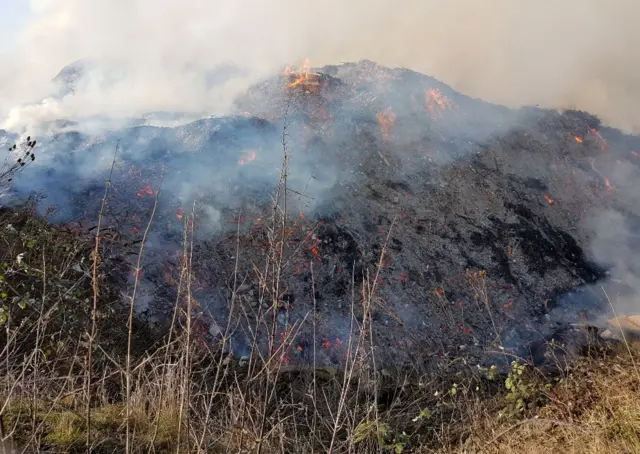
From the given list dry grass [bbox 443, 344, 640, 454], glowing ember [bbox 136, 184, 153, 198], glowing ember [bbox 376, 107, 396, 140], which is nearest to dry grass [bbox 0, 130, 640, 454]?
dry grass [bbox 443, 344, 640, 454]

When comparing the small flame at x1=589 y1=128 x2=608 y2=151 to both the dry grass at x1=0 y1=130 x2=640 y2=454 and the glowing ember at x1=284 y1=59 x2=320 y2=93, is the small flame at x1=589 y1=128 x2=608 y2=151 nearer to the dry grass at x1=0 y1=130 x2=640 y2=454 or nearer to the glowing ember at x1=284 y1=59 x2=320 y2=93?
the glowing ember at x1=284 y1=59 x2=320 y2=93

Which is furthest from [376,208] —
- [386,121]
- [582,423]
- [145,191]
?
[582,423]

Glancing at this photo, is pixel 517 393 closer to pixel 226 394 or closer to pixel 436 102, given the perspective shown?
pixel 226 394

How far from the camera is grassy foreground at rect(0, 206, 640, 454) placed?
2170mm

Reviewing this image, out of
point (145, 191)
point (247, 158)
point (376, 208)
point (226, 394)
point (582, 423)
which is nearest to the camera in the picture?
point (226, 394)

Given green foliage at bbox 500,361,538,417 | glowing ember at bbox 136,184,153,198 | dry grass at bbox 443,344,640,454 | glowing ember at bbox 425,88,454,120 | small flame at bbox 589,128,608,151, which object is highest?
dry grass at bbox 443,344,640,454

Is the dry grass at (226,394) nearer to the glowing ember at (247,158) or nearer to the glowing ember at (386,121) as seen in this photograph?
the glowing ember at (247,158)

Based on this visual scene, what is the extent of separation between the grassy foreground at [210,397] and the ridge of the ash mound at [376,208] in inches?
47.9

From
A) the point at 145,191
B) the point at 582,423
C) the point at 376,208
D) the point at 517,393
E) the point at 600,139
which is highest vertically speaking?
the point at 582,423

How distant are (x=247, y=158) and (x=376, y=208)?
12.5 feet

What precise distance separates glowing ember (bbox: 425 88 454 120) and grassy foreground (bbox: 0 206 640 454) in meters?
12.3

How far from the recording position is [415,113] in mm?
16594

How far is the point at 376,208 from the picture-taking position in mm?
11906

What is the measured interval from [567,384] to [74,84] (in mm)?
25402
